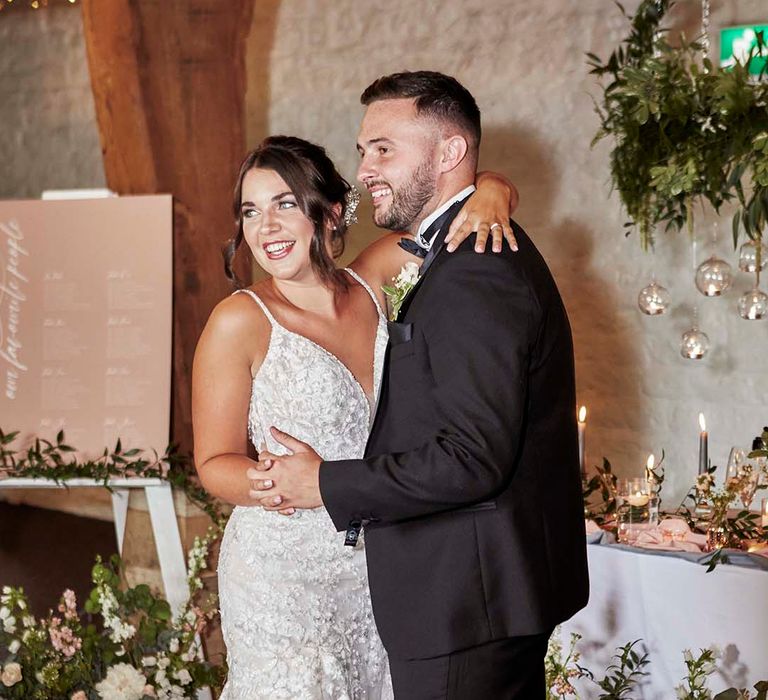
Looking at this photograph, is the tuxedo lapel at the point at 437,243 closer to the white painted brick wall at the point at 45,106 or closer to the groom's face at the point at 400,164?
the groom's face at the point at 400,164

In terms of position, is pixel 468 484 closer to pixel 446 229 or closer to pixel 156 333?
pixel 446 229

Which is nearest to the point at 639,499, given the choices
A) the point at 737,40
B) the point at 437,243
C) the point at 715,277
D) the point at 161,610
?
the point at 715,277

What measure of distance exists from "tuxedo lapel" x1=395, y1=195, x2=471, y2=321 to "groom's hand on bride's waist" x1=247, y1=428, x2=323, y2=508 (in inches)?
11.6

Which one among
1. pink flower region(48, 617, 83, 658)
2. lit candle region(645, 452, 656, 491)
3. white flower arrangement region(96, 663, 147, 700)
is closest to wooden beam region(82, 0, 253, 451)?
pink flower region(48, 617, 83, 658)

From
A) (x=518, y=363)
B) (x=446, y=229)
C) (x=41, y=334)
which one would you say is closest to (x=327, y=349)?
(x=446, y=229)

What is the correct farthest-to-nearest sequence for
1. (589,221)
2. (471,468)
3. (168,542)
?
1. (589,221)
2. (168,542)
3. (471,468)

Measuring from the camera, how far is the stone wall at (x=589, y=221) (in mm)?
4457

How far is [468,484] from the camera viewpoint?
1.73 metres

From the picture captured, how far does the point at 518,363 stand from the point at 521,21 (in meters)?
3.40

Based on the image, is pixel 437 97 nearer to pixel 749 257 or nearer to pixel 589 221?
pixel 749 257

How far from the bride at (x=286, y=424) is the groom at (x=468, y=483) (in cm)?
56

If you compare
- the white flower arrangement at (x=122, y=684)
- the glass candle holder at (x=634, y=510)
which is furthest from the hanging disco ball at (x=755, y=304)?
the white flower arrangement at (x=122, y=684)

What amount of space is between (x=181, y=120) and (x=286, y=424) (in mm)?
2139

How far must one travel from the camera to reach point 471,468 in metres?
1.73
